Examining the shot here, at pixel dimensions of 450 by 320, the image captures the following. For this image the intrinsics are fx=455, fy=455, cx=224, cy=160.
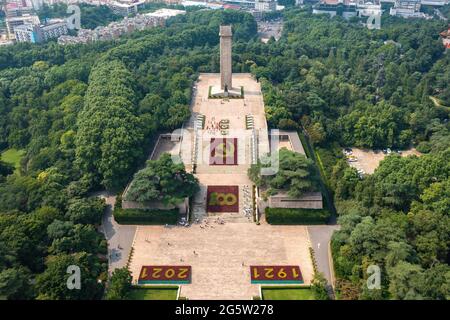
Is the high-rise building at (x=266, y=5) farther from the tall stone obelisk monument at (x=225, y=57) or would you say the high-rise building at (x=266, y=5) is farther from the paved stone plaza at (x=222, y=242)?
the paved stone plaza at (x=222, y=242)

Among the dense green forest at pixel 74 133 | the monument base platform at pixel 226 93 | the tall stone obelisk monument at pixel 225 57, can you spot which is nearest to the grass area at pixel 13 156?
the dense green forest at pixel 74 133

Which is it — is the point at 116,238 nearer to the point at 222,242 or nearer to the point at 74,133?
the point at 222,242

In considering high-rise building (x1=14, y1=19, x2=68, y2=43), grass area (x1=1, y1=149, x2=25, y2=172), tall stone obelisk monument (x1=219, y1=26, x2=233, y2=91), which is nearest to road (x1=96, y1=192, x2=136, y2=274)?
grass area (x1=1, y1=149, x2=25, y2=172)
